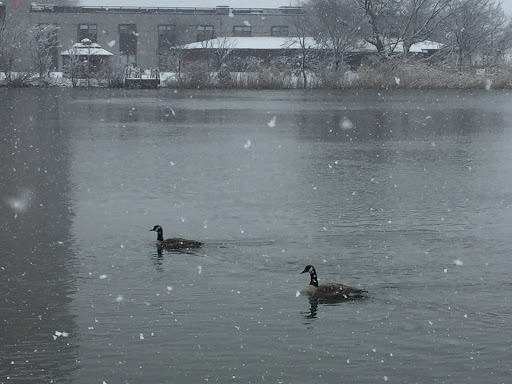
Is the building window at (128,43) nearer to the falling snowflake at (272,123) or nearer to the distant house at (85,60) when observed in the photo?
the distant house at (85,60)

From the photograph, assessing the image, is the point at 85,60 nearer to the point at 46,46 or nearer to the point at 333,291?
the point at 46,46

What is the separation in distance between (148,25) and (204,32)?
19.6ft

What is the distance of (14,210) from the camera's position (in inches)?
728

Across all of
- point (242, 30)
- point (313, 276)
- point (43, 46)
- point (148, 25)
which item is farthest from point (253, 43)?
point (313, 276)

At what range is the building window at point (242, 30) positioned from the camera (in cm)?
9462

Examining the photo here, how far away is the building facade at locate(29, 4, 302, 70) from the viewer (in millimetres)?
91938

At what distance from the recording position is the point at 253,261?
14.1m

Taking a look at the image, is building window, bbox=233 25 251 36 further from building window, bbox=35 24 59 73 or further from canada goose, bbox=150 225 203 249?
canada goose, bbox=150 225 203 249

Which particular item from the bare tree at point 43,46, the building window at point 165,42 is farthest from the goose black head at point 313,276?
the building window at point 165,42

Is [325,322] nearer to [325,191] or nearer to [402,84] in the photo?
[325,191]

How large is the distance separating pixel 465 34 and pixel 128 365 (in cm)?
7402

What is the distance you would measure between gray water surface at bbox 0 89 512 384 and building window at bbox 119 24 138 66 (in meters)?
64.2

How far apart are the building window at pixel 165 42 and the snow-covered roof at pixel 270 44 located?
251 inches

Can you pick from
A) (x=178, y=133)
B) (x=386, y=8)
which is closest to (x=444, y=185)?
(x=178, y=133)
